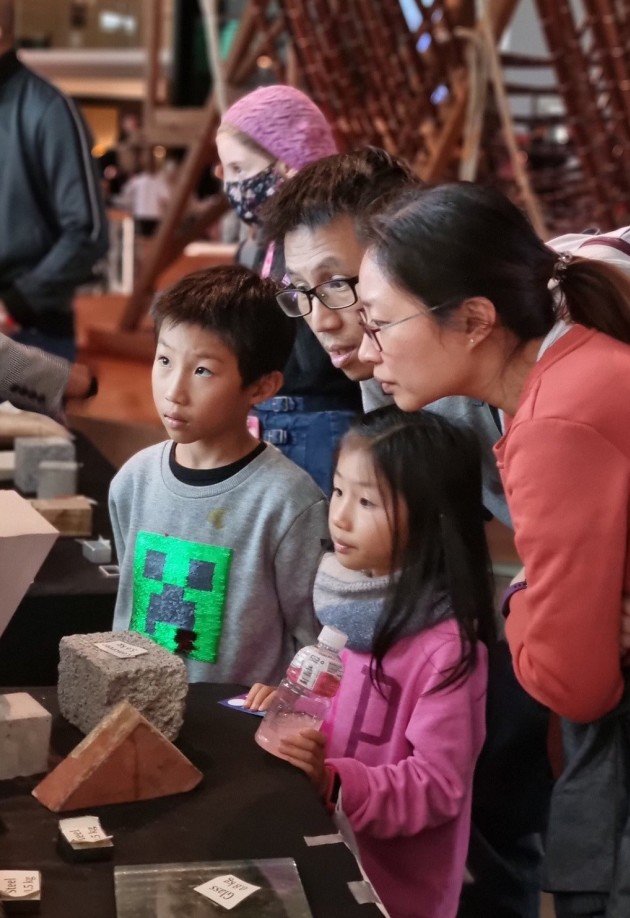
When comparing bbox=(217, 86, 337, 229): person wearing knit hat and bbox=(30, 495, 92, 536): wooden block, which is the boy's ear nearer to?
bbox=(217, 86, 337, 229): person wearing knit hat

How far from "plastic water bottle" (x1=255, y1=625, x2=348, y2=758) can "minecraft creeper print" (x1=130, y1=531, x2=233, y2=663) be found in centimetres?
34

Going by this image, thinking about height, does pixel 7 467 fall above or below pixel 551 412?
below

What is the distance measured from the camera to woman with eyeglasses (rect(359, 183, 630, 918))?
4.36ft

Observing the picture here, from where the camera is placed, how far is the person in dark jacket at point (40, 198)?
396cm

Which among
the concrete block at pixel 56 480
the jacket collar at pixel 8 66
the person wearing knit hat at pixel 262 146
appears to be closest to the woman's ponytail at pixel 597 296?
the person wearing knit hat at pixel 262 146

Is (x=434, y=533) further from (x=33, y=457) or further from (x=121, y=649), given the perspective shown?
(x=33, y=457)

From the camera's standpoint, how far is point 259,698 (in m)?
1.71

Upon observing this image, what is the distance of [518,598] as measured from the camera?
4.86 ft

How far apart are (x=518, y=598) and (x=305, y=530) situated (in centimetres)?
57

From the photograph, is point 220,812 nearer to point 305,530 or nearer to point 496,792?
point 305,530

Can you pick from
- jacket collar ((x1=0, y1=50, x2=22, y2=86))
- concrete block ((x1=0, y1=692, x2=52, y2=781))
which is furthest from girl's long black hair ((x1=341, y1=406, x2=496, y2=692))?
jacket collar ((x1=0, y1=50, x2=22, y2=86))

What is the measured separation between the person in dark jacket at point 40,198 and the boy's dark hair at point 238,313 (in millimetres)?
2008

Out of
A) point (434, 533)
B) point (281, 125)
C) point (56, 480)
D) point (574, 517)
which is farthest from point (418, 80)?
point (574, 517)

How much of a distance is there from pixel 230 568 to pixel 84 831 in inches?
27.2
